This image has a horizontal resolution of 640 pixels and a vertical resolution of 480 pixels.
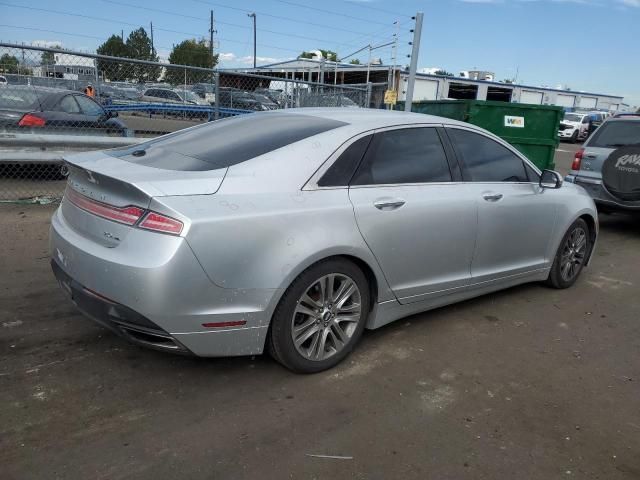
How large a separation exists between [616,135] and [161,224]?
726 centimetres

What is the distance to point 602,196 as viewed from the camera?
7449 mm

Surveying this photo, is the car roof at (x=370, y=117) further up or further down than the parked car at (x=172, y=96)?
further up

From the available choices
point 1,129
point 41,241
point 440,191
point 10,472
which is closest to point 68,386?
point 10,472

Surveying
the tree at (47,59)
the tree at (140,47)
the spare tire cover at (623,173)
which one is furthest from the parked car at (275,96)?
the tree at (140,47)

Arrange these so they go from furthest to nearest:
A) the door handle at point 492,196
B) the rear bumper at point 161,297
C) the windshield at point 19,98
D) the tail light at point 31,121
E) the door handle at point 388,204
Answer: the windshield at point 19,98
the tail light at point 31,121
the door handle at point 492,196
the door handle at point 388,204
the rear bumper at point 161,297

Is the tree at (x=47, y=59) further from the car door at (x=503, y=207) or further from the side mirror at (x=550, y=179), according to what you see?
the side mirror at (x=550, y=179)

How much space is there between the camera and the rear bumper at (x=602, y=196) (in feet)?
23.3

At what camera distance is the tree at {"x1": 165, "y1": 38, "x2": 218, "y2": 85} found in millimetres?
9438

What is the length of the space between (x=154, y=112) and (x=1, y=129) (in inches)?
119

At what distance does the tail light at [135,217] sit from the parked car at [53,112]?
6.05 m

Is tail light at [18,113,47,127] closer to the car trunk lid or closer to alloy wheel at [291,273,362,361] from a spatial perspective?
the car trunk lid

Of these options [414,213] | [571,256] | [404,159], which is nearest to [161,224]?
[414,213]

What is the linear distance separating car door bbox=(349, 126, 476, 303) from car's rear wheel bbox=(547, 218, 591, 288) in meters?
1.48

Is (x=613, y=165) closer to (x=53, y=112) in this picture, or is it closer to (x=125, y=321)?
(x=125, y=321)
